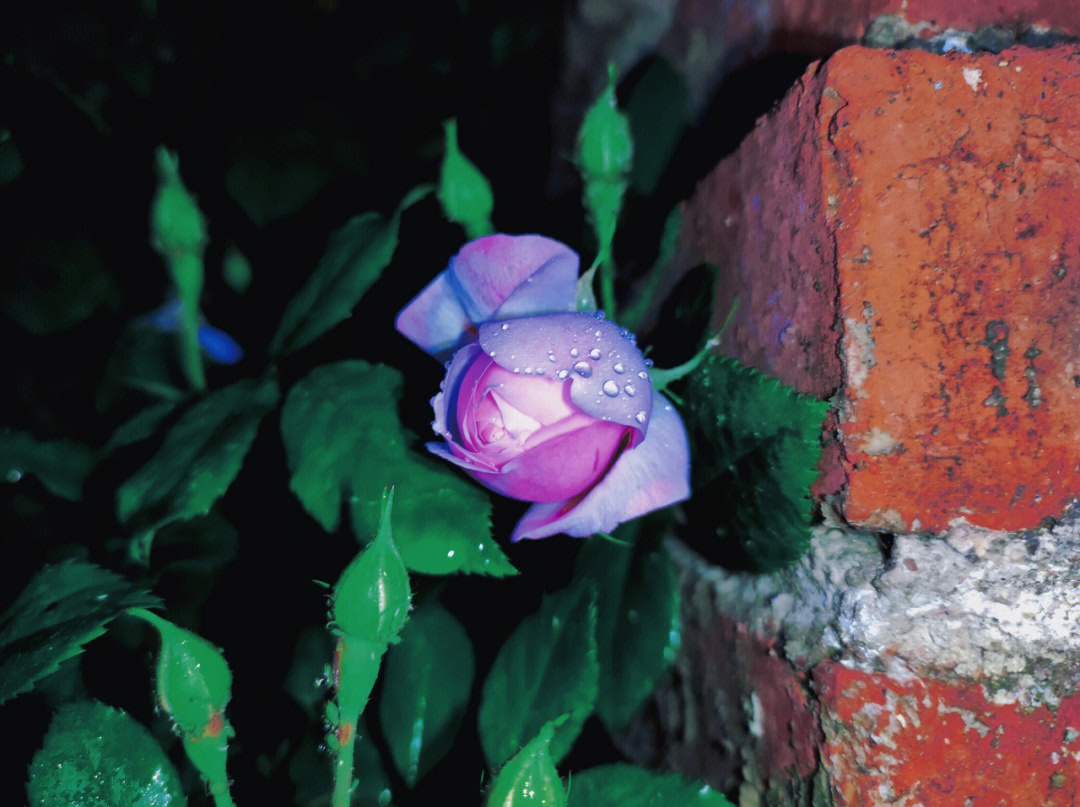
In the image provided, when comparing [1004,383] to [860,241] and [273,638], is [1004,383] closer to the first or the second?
[860,241]

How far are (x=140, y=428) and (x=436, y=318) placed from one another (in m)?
0.28

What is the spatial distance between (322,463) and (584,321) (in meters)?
0.19

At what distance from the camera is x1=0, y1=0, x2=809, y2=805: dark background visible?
570 millimetres

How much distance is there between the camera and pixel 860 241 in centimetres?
34

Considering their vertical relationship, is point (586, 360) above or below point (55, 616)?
above

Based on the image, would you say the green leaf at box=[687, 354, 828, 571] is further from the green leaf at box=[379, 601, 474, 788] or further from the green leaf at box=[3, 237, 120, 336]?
the green leaf at box=[3, 237, 120, 336]

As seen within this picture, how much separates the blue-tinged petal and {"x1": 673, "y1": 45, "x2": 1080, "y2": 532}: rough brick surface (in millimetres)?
621

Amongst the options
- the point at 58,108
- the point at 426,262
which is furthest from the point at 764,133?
the point at 58,108

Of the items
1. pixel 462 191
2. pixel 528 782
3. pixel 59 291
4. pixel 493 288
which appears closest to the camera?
pixel 528 782

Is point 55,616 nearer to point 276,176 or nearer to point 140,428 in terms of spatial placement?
point 140,428

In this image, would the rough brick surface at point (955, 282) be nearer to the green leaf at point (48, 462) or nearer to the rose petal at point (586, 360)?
the rose petal at point (586, 360)

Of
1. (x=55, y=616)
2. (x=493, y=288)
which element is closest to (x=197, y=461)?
(x=55, y=616)

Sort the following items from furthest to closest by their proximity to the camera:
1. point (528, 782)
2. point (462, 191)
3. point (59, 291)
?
point (59, 291) < point (462, 191) < point (528, 782)

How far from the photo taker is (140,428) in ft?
1.78
